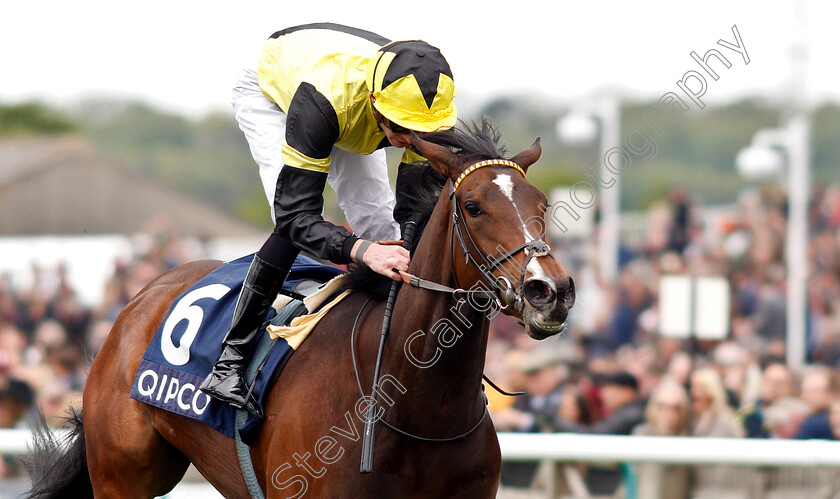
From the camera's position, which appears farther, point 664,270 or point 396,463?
point 664,270

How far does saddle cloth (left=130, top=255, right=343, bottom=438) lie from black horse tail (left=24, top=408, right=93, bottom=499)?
0.67 meters

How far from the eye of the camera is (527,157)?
117 inches

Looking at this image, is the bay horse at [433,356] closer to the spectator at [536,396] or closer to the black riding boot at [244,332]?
the black riding boot at [244,332]

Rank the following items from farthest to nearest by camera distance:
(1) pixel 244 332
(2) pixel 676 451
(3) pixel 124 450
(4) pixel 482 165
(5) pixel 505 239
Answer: (2) pixel 676 451 < (3) pixel 124 450 < (1) pixel 244 332 < (4) pixel 482 165 < (5) pixel 505 239

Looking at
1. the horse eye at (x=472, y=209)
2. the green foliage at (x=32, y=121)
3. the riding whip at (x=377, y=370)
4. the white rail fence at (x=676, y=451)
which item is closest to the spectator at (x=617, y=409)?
the white rail fence at (x=676, y=451)

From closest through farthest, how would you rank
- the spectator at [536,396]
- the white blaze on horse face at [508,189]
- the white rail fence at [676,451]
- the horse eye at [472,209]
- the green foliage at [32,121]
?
the white blaze on horse face at [508,189] → the horse eye at [472,209] → the white rail fence at [676,451] → the spectator at [536,396] → the green foliage at [32,121]

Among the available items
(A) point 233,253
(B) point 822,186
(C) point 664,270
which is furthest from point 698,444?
(A) point 233,253

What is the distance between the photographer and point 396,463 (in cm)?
294

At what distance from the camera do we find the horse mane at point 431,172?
2.92 metres

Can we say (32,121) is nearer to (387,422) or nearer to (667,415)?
(667,415)

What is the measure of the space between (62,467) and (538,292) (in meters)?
2.63

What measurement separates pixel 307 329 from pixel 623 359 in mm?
4687

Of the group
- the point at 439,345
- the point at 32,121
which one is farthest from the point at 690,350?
the point at 32,121

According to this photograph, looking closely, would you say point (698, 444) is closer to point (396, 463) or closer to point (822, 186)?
point (396, 463)
